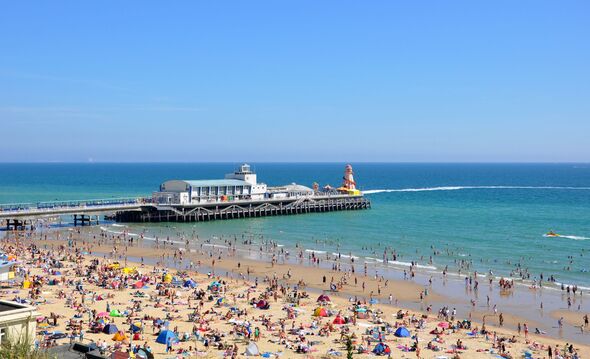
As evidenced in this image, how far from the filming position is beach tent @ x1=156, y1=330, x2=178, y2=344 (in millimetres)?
28297

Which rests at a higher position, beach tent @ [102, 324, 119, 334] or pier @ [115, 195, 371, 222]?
pier @ [115, 195, 371, 222]

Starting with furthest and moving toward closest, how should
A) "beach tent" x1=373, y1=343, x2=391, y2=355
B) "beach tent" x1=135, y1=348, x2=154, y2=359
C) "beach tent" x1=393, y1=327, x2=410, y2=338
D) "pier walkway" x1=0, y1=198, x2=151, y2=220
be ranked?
"pier walkway" x1=0, y1=198, x2=151, y2=220, "beach tent" x1=393, y1=327, x2=410, y2=338, "beach tent" x1=373, y1=343, x2=391, y2=355, "beach tent" x1=135, y1=348, x2=154, y2=359

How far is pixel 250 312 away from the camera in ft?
115

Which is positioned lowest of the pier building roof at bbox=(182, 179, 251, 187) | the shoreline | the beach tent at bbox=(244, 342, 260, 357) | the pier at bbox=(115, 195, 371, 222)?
the shoreline

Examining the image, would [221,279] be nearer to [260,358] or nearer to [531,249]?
[260,358]

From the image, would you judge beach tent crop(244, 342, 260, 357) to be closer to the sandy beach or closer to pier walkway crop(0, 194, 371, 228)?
the sandy beach

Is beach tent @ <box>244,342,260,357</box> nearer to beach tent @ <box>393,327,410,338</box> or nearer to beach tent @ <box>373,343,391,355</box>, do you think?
beach tent @ <box>373,343,391,355</box>

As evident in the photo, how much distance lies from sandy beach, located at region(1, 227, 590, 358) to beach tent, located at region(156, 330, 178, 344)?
0.09m

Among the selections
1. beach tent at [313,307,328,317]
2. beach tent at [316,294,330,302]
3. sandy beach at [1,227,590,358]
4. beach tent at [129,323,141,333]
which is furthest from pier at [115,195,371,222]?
beach tent at [129,323,141,333]

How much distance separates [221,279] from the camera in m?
44.8

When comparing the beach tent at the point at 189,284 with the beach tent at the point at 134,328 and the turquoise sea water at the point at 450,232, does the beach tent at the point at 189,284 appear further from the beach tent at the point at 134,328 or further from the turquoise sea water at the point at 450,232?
the turquoise sea water at the point at 450,232

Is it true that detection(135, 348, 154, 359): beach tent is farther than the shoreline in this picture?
No

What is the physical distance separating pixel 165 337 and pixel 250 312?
7.51 meters

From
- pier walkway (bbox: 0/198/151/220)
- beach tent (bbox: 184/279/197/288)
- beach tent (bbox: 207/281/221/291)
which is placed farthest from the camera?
pier walkway (bbox: 0/198/151/220)
